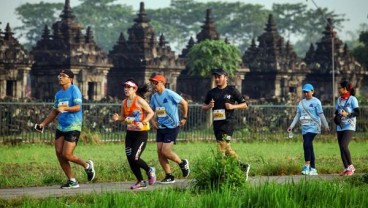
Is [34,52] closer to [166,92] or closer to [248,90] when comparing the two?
[248,90]

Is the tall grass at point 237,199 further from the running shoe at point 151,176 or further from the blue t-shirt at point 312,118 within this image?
the blue t-shirt at point 312,118

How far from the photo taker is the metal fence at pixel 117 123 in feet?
94.1

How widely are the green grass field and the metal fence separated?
1.54 m

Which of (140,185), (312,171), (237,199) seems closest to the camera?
(237,199)

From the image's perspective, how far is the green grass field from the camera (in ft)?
39.1

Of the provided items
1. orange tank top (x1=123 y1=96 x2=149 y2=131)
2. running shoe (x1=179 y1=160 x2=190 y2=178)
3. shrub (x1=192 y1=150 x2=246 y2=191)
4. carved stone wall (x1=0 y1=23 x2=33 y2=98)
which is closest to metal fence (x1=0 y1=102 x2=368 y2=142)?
carved stone wall (x1=0 y1=23 x2=33 y2=98)

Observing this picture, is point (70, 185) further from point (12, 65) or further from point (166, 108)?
point (12, 65)

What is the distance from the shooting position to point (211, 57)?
4366 cm

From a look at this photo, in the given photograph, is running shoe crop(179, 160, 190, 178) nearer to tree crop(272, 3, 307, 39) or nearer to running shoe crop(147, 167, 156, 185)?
running shoe crop(147, 167, 156, 185)

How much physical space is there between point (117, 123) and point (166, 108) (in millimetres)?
16021

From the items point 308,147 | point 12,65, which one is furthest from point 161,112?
point 12,65

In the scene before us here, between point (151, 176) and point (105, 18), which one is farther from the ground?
point (105, 18)

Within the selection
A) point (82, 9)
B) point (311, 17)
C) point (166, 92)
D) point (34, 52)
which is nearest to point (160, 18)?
point (82, 9)

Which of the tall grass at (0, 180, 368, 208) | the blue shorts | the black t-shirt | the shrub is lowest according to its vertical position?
the tall grass at (0, 180, 368, 208)
